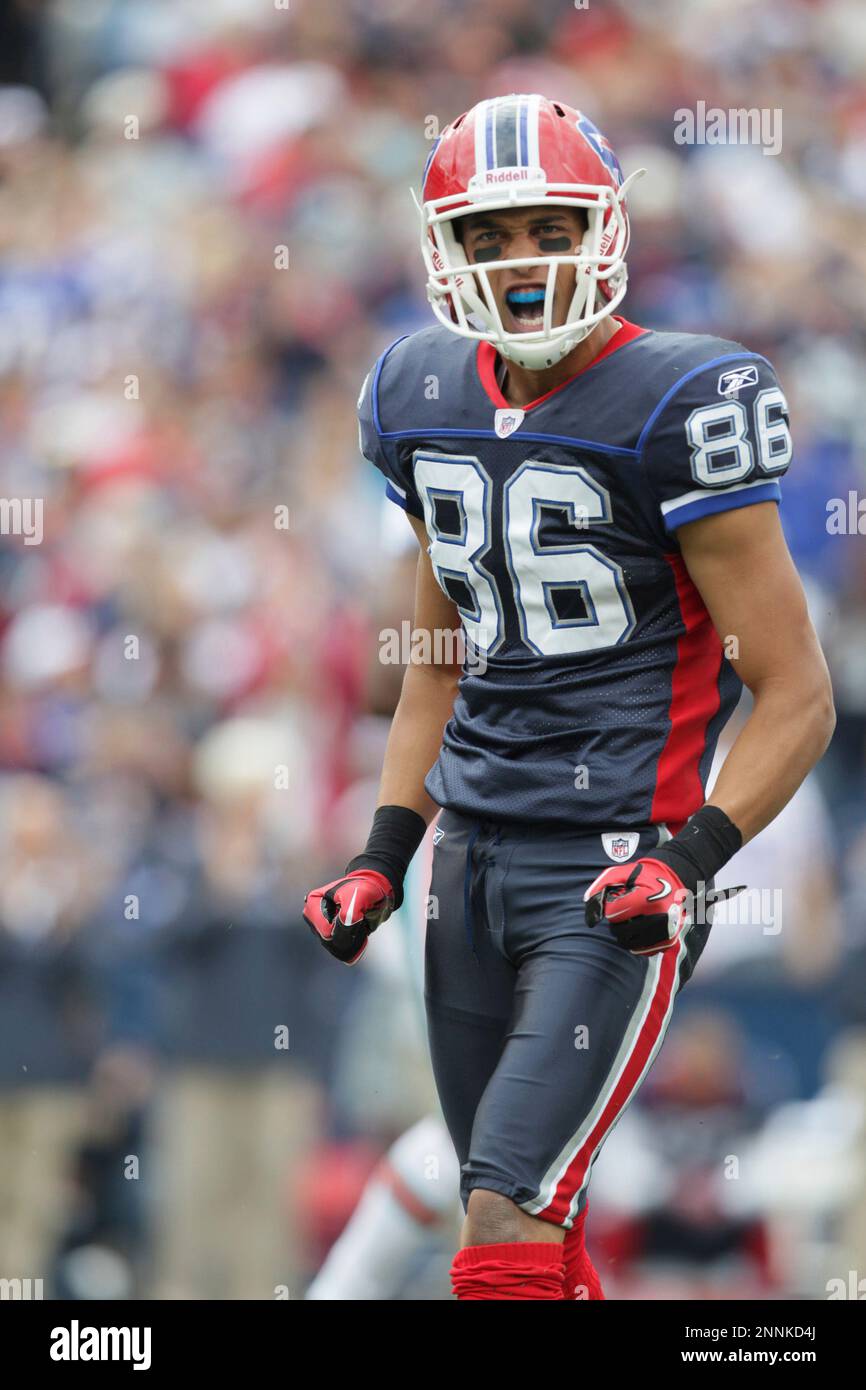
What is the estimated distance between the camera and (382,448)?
3.61 m

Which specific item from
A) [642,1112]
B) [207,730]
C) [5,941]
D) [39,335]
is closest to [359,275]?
[39,335]

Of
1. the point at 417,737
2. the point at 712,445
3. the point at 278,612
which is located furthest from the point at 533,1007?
the point at 278,612

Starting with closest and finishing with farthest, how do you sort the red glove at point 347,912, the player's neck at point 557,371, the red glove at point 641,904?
the red glove at point 641,904 < the player's neck at point 557,371 < the red glove at point 347,912

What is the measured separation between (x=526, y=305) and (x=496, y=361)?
0.24 metres

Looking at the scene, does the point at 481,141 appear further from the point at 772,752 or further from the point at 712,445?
the point at 772,752

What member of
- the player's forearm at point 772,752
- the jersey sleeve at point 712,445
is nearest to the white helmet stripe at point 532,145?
the jersey sleeve at point 712,445

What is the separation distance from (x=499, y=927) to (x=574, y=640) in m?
0.46

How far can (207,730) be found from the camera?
732cm

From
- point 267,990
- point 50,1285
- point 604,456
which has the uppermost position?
point 604,456

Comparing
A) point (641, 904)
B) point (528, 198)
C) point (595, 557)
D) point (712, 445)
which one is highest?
point (528, 198)

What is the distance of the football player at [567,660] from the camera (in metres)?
3.22

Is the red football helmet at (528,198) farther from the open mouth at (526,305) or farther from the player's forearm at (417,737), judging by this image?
the player's forearm at (417,737)

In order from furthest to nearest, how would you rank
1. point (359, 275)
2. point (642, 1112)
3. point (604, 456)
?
point (359, 275) < point (642, 1112) < point (604, 456)

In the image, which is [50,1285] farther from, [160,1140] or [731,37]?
[731,37]
